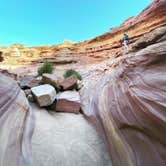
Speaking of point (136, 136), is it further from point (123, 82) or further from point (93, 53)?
point (93, 53)

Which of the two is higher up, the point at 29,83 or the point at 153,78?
the point at 153,78

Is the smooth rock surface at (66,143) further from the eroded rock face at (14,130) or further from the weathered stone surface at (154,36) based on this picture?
the weathered stone surface at (154,36)

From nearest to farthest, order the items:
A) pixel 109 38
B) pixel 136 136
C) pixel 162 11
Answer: pixel 136 136 < pixel 162 11 < pixel 109 38

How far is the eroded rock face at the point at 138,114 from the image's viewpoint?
2.69 meters

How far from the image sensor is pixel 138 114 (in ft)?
10.1

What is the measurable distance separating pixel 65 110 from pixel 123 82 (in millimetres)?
1927

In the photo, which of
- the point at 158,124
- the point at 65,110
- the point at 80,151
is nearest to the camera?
the point at 158,124

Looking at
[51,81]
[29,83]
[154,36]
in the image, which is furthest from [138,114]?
[29,83]

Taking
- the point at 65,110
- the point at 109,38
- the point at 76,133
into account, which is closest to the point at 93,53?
the point at 109,38

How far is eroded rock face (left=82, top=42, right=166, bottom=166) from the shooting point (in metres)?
2.69

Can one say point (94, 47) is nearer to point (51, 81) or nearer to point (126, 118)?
point (51, 81)

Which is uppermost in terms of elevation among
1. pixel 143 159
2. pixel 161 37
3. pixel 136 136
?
pixel 161 37

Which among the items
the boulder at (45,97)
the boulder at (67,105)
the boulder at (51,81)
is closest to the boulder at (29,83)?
the boulder at (51,81)

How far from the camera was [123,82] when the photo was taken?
433 centimetres
